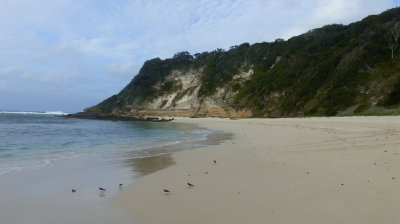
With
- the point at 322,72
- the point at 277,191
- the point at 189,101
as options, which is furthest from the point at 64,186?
the point at 189,101

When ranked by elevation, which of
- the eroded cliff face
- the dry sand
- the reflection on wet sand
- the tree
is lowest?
the reflection on wet sand

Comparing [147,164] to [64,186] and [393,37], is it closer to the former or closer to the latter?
[64,186]

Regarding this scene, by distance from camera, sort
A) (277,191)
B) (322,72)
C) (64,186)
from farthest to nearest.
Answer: (322,72) < (64,186) < (277,191)

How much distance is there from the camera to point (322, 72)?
45000mm

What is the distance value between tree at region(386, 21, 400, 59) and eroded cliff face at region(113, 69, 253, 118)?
22712 mm

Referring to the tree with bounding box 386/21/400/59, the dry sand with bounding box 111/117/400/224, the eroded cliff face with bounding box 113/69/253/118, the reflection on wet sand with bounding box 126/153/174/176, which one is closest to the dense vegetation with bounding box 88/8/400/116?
the tree with bounding box 386/21/400/59

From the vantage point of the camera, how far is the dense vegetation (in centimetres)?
3616

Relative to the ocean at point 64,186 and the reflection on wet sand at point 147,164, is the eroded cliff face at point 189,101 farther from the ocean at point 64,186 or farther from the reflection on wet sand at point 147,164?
the ocean at point 64,186

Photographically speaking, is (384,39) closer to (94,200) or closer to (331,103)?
(331,103)

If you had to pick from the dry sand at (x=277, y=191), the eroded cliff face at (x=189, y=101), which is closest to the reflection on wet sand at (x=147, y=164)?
the dry sand at (x=277, y=191)

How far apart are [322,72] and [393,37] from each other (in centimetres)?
1074

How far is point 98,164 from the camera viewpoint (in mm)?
10172

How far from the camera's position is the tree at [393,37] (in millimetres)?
41438

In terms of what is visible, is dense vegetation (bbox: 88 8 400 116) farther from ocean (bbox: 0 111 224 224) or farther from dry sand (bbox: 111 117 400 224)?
ocean (bbox: 0 111 224 224)
